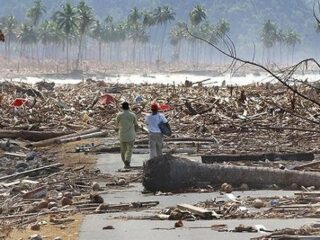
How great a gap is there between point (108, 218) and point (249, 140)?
1279cm

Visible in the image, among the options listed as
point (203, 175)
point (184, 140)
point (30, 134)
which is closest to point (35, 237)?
point (203, 175)

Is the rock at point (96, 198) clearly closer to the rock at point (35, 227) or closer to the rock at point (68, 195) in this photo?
the rock at point (68, 195)

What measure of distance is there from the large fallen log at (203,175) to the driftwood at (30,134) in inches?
501

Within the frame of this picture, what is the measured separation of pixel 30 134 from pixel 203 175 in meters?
13.3

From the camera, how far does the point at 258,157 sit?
1881 centimetres

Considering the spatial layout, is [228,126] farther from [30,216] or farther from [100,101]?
[30,216]

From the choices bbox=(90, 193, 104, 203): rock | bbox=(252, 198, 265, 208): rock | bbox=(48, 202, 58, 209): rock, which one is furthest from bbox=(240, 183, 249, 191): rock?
bbox=(48, 202, 58, 209): rock

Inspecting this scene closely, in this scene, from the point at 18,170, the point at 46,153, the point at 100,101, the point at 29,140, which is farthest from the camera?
the point at 100,101

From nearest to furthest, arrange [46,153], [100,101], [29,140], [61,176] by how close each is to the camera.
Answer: [61,176], [46,153], [29,140], [100,101]

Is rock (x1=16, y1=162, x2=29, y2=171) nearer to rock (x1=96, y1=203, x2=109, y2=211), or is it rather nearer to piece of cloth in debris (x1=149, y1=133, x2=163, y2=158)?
piece of cloth in debris (x1=149, y1=133, x2=163, y2=158)

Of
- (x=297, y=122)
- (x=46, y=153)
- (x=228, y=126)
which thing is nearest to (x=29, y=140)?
(x=46, y=153)

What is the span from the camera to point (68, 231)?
11.2m

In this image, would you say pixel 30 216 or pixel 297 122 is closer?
pixel 30 216

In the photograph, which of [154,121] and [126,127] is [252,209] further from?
[126,127]
